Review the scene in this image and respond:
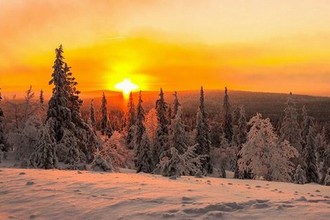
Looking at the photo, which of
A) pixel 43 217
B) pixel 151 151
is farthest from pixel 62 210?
pixel 151 151

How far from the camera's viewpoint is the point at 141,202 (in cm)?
1162

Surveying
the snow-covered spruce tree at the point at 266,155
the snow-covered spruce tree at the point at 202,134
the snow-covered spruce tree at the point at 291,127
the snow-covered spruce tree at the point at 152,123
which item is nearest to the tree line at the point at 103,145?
the snow-covered spruce tree at the point at 266,155

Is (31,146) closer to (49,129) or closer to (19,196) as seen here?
(49,129)

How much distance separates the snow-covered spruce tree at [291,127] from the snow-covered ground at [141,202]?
61.8 metres

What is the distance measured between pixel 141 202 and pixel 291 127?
65961 millimetres

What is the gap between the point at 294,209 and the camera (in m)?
10.2

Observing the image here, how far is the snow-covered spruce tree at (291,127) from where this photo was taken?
7188cm

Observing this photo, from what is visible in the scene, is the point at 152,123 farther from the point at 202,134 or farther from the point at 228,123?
the point at 228,123

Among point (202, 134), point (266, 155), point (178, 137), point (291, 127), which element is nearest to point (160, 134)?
point (178, 137)

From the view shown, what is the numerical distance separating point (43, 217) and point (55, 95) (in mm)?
30270

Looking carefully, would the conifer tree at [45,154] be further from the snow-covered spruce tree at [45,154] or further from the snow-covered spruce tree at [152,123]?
the snow-covered spruce tree at [152,123]

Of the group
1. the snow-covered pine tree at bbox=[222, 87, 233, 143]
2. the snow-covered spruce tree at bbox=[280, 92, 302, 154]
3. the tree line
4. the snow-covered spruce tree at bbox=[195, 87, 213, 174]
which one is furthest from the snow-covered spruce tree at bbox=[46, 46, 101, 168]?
the snow-covered pine tree at bbox=[222, 87, 233, 143]

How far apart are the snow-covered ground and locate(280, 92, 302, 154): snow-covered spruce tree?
61.8 m

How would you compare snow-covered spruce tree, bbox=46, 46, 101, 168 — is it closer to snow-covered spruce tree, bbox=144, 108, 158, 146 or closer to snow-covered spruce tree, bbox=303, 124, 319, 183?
snow-covered spruce tree, bbox=144, 108, 158, 146
